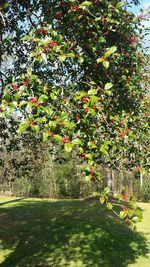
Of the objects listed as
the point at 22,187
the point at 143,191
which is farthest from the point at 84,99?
the point at 22,187

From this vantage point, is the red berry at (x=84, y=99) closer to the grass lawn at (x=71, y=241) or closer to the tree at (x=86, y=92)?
the tree at (x=86, y=92)

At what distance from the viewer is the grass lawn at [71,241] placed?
11953mm

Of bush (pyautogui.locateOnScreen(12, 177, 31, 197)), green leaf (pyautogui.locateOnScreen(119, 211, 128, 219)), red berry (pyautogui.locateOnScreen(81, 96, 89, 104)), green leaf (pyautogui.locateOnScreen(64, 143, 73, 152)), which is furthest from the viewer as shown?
bush (pyautogui.locateOnScreen(12, 177, 31, 197))

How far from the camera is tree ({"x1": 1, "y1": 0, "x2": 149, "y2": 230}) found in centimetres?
366

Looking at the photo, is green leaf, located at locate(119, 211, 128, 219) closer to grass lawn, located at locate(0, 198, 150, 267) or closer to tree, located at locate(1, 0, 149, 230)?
tree, located at locate(1, 0, 149, 230)

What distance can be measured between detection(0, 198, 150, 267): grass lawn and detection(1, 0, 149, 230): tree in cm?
639

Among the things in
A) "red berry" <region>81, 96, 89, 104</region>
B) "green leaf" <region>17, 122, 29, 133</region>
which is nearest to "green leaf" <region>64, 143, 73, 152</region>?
"green leaf" <region>17, 122, 29, 133</region>

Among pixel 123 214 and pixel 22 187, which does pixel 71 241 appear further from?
pixel 22 187

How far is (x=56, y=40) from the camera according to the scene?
13.5 feet

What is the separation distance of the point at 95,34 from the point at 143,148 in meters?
2.53

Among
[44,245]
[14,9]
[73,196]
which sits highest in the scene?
[14,9]

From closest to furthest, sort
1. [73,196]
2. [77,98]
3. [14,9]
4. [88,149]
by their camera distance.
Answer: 1. [77,98]
2. [88,149]
3. [14,9]
4. [73,196]

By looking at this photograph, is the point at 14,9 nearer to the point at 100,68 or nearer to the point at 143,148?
the point at 100,68

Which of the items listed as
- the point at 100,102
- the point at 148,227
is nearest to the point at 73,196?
the point at 148,227
